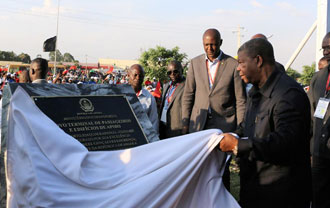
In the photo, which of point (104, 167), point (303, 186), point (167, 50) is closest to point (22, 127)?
point (104, 167)

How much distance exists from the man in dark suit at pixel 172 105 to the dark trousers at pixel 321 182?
2135 mm

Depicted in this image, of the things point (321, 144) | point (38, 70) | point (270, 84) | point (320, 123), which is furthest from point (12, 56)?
point (270, 84)

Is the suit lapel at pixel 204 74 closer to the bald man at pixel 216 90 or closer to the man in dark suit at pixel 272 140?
the bald man at pixel 216 90

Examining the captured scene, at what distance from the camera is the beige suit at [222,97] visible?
4594 mm

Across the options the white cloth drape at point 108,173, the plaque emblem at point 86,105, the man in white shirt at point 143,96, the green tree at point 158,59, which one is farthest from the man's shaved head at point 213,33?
the green tree at point 158,59

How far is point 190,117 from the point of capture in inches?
199

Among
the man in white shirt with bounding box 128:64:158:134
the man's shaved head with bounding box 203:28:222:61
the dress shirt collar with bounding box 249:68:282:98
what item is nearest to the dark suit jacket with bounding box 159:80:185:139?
the man in white shirt with bounding box 128:64:158:134

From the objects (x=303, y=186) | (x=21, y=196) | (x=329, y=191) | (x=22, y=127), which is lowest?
(x=329, y=191)

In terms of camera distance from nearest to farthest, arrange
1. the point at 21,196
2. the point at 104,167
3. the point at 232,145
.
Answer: the point at 232,145 < the point at 21,196 < the point at 104,167

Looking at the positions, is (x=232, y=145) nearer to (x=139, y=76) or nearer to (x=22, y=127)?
(x=22, y=127)

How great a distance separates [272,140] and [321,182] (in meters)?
2.05

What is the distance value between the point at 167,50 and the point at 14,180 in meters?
22.2

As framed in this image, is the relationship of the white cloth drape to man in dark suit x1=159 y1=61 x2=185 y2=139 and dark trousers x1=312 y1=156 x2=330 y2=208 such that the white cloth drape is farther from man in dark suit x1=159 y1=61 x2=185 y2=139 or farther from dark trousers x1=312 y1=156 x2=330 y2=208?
man in dark suit x1=159 y1=61 x2=185 y2=139

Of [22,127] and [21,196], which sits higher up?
[22,127]
